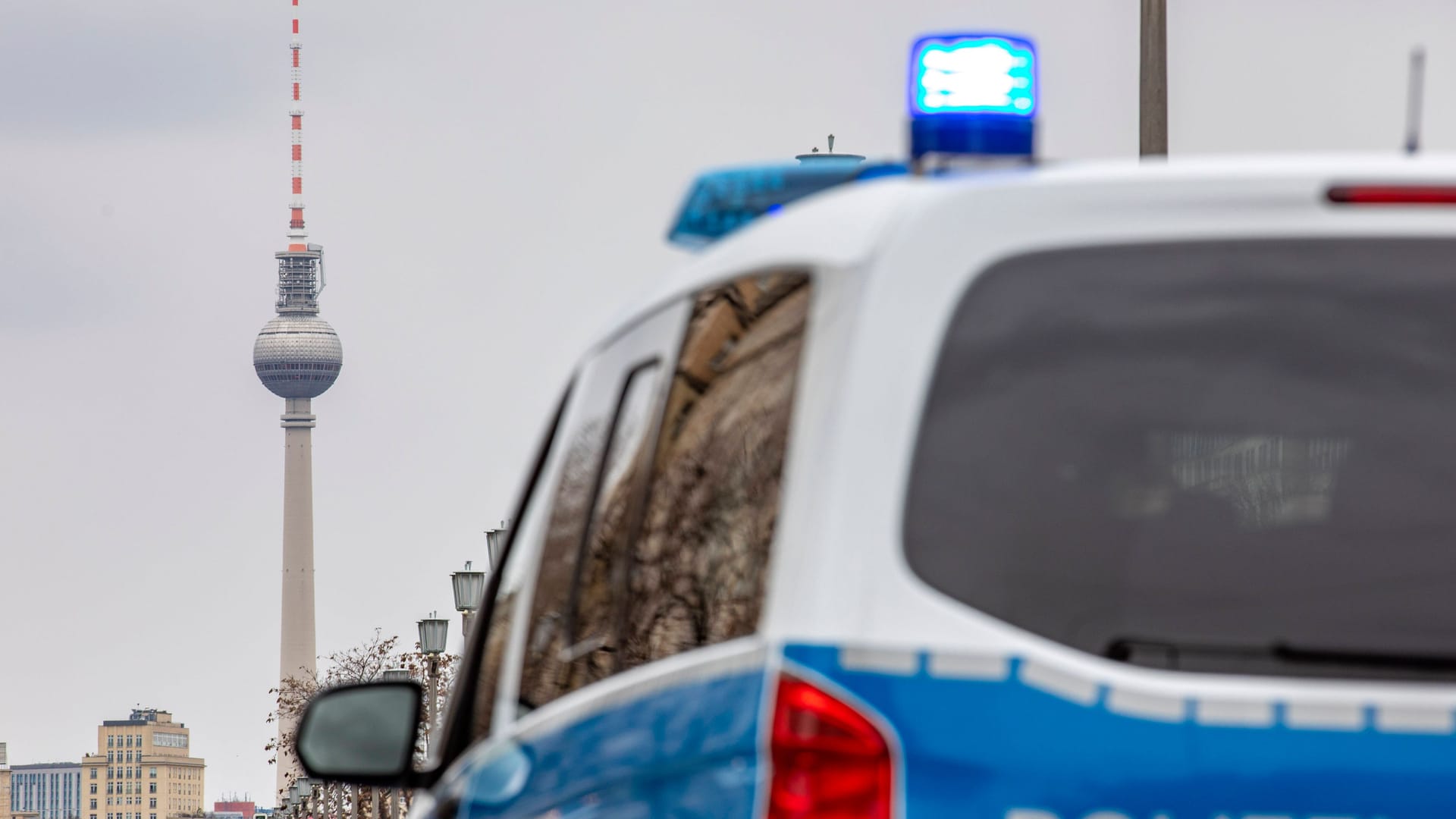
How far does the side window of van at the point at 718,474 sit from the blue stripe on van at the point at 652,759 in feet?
A: 0.26

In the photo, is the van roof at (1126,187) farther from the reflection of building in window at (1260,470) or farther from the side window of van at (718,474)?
the reflection of building in window at (1260,470)

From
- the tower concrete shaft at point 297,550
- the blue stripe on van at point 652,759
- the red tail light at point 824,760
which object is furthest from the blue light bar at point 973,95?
the tower concrete shaft at point 297,550

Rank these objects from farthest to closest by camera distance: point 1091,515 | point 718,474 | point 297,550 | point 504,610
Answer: point 297,550 < point 504,610 < point 718,474 < point 1091,515

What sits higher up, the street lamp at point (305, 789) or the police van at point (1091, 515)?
the police van at point (1091, 515)

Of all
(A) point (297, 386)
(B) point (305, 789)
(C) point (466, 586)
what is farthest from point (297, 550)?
(C) point (466, 586)

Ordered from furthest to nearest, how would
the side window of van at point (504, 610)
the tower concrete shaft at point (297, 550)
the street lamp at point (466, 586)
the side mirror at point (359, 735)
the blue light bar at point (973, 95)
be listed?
the tower concrete shaft at point (297, 550), the street lamp at point (466, 586), the side mirror at point (359, 735), the side window of van at point (504, 610), the blue light bar at point (973, 95)

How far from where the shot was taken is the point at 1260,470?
2.67 m

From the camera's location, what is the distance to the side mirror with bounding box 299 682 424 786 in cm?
399

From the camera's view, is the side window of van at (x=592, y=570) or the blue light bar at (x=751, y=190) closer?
the side window of van at (x=592, y=570)

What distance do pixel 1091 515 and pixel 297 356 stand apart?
183 metres

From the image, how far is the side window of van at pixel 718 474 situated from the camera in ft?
8.95

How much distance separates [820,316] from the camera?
8.59 feet

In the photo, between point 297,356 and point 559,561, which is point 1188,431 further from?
point 297,356

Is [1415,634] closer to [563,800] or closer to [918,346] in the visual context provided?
[918,346]
